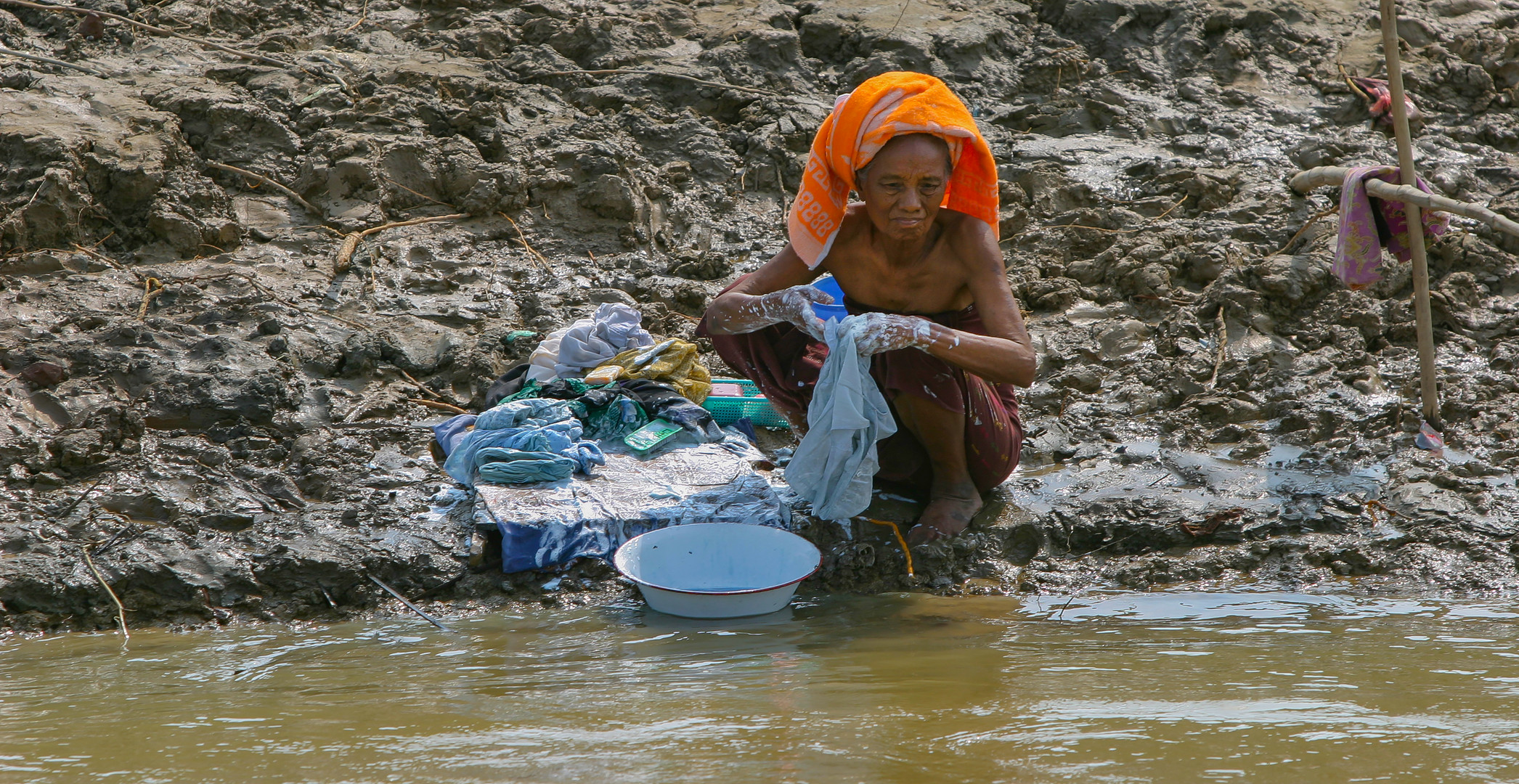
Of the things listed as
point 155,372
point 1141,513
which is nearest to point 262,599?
point 155,372

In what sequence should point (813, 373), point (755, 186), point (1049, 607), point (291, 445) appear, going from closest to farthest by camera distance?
1. point (1049, 607)
2. point (813, 373)
3. point (291, 445)
4. point (755, 186)

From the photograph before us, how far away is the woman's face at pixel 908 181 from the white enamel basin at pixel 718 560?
904mm

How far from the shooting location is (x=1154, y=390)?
4.08 metres

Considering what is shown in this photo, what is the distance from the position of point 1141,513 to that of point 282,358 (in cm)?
299

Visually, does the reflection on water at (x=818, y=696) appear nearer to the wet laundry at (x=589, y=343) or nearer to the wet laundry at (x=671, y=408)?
the wet laundry at (x=671, y=408)

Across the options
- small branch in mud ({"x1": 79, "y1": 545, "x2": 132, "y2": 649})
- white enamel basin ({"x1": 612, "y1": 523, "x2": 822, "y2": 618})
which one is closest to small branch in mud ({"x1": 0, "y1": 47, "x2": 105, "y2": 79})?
small branch in mud ({"x1": 79, "y1": 545, "x2": 132, "y2": 649})

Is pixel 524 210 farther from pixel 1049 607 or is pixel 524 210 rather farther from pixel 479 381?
pixel 1049 607

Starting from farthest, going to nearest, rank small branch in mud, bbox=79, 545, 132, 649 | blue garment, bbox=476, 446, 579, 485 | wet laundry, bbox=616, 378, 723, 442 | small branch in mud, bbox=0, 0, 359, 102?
small branch in mud, bbox=0, 0, 359, 102
wet laundry, bbox=616, 378, 723, 442
blue garment, bbox=476, 446, 579, 485
small branch in mud, bbox=79, 545, 132, 649

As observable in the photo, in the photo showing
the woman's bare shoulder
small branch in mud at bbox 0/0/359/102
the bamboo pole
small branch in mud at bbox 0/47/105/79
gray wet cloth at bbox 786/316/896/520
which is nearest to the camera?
gray wet cloth at bbox 786/316/896/520

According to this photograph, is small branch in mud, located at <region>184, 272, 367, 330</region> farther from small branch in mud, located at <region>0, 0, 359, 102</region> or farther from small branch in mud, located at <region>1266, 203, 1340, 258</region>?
small branch in mud, located at <region>1266, 203, 1340, 258</region>

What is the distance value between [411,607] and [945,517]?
1.48 m

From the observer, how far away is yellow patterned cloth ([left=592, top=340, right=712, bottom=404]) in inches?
155

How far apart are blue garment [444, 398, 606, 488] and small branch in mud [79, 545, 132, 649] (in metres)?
0.97

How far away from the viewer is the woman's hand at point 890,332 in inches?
112
